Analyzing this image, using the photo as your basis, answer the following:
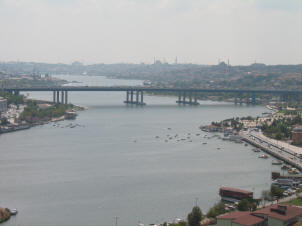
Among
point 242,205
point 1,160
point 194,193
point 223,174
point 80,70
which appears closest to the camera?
point 242,205

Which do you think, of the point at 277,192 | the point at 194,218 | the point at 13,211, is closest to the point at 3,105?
the point at 13,211

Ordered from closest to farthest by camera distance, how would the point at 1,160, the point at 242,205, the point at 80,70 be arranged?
the point at 242,205 → the point at 1,160 → the point at 80,70

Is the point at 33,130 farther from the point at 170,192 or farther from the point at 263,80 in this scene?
the point at 263,80

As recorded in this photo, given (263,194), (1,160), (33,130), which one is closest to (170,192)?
(263,194)

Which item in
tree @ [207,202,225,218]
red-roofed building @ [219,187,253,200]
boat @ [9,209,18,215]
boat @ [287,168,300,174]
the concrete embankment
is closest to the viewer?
tree @ [207,202,225,218]

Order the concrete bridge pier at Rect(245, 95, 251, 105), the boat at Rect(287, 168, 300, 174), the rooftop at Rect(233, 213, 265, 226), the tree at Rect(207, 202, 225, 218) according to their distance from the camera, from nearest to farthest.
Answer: the rooftop at Rect(233, 213, 265, 226) < the tree at Rect(207, 202, 225, 218) < the boat at Rect(287, 168, 300, 174) < the concrete bridge pier at Rect(245, 95, 251, 105)

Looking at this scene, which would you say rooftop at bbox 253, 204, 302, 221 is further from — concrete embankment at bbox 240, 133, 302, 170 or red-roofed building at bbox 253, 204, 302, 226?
concrete embankment at bbox 240, 133, 302, 170

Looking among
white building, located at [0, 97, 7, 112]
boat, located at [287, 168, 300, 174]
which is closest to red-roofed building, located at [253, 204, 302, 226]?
boat, located at [287, 168, 300, 174]
